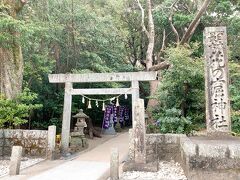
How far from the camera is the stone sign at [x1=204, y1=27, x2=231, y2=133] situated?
8.24 m

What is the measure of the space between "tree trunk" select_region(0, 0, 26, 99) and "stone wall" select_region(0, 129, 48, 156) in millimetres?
1568

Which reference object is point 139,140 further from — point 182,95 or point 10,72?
point 10,72

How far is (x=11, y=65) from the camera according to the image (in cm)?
1166

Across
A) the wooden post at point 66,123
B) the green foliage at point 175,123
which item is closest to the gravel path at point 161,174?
the green foliage at point 175,123

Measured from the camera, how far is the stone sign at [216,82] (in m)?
8.24

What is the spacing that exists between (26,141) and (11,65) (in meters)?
3.27

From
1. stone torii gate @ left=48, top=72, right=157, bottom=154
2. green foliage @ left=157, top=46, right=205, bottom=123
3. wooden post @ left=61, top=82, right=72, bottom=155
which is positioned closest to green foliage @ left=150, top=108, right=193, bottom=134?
green foliage @ left=157, top=46, right=205, bottom=123

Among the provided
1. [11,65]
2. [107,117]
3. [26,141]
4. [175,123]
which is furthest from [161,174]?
[107,117]

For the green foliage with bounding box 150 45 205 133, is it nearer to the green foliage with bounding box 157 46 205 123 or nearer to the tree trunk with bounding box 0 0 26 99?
the green foliage with bounding box 157 46 205 123

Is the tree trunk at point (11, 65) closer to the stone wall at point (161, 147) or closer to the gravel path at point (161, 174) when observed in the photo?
the stone wall at point (161, 147)

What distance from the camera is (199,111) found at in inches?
455

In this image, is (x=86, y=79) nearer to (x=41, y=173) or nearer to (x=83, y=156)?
(x=83, y=156)

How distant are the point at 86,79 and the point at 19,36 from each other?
Answer: 3.06 meters

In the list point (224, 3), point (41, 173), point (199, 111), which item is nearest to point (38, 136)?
point (41, 173)
